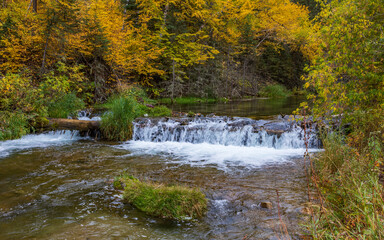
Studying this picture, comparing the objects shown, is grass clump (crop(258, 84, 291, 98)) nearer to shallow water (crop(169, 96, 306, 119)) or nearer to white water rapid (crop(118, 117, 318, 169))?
shallow water (crop(169, 96, 306, 119))

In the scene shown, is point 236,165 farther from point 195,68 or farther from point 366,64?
point 195,68

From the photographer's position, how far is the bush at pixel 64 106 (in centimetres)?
1109

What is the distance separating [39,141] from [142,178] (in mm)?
5872

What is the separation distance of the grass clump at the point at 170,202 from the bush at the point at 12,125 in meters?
6.43

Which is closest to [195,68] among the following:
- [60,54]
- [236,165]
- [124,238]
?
[60,54]

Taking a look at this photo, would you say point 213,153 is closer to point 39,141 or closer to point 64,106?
point 39,141

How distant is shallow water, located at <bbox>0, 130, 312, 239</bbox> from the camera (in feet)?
12.5

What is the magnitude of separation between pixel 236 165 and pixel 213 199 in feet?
8.13

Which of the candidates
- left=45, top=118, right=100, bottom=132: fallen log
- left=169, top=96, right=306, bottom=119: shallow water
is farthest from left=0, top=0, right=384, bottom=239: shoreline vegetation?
left=169, top=96, right=306, bottom=119: shallow water

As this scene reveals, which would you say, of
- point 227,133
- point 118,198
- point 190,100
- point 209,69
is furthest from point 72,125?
point 209,69

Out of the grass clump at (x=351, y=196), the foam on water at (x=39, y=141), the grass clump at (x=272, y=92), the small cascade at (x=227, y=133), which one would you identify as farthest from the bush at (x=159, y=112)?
the grass clump at (x=272, y=92)

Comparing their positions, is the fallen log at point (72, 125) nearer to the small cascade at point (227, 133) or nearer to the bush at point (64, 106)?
the bush at point (64, 106)

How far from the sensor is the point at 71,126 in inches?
410

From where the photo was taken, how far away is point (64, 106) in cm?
1143
